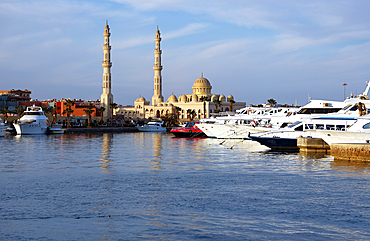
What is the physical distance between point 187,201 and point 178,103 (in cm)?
16936

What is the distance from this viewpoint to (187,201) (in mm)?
18844

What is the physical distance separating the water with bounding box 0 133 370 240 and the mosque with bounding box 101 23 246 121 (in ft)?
399

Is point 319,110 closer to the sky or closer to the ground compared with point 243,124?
closer to the sky

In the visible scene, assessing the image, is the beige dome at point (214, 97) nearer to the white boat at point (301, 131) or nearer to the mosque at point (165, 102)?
the mosque at point (165, 102)

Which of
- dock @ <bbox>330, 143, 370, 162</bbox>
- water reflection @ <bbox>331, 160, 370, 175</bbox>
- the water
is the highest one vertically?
dock @ <bbox>330, 143, 370, 162</bbox>

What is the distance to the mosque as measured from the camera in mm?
150975

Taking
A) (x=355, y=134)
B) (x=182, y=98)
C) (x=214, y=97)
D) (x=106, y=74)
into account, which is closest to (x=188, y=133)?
(x=355, y=134)

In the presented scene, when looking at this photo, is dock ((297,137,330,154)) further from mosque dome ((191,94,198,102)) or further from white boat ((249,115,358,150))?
mosque dome ((191,94,198,102))

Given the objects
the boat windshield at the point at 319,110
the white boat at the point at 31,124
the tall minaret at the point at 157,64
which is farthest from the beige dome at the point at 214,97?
the boat windshield at the point at 319,110

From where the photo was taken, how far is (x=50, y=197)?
19.7 metres

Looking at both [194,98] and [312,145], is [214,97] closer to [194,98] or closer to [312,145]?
[194,98]

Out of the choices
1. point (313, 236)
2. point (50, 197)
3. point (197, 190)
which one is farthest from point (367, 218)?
point (50, 197)

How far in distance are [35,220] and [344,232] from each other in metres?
10.1

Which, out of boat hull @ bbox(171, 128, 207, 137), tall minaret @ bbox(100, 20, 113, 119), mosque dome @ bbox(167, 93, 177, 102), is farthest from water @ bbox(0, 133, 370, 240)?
mosque dome @ bbox(167, 93, 177, 102)
